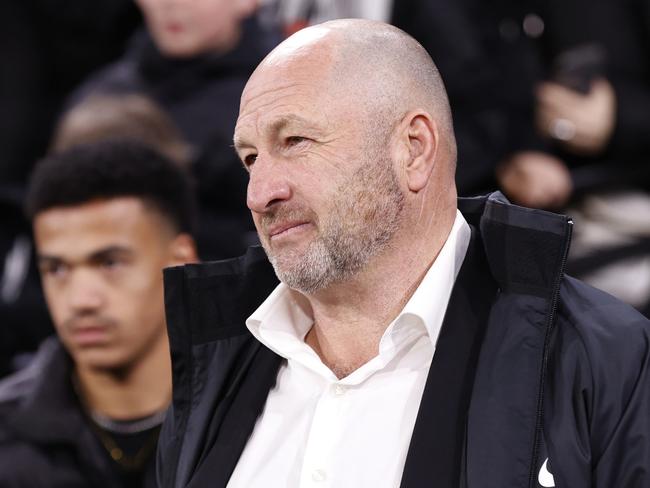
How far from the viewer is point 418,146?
1.67m

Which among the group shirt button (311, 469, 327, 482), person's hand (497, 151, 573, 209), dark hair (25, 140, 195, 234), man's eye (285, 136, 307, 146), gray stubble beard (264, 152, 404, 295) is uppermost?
man's eye (285, 136, 307, 146)

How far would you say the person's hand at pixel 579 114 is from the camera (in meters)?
3.35

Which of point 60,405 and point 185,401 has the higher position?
point 185,401

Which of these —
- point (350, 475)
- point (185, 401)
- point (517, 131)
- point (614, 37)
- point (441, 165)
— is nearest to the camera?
point (350, 475)

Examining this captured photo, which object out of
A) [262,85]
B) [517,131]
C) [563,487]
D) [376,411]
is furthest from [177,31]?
[563,487]

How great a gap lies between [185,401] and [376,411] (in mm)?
355

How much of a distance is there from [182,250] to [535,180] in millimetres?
1065

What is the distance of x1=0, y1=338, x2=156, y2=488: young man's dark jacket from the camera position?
2521 mm

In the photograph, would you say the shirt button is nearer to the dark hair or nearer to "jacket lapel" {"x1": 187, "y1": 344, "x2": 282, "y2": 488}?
"jacket lapel" {"x1": 187, "y1": 344, "x2": 282, "y2": 488}

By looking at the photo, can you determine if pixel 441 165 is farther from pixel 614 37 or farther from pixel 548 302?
pixel 614 37

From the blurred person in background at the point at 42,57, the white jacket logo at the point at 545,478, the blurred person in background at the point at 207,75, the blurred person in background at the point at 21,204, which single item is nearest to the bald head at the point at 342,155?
the white jacket logo at the point at 545,478

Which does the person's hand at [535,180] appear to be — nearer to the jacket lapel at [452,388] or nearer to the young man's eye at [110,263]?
the young man's eye at [110,263]

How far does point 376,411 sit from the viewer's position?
162 centimetres

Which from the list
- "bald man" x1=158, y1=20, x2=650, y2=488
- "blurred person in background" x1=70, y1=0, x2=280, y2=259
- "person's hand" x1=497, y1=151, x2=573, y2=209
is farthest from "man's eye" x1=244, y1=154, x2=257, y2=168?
"person's hand" x1=497, y1=151, x2=573, y2=209
